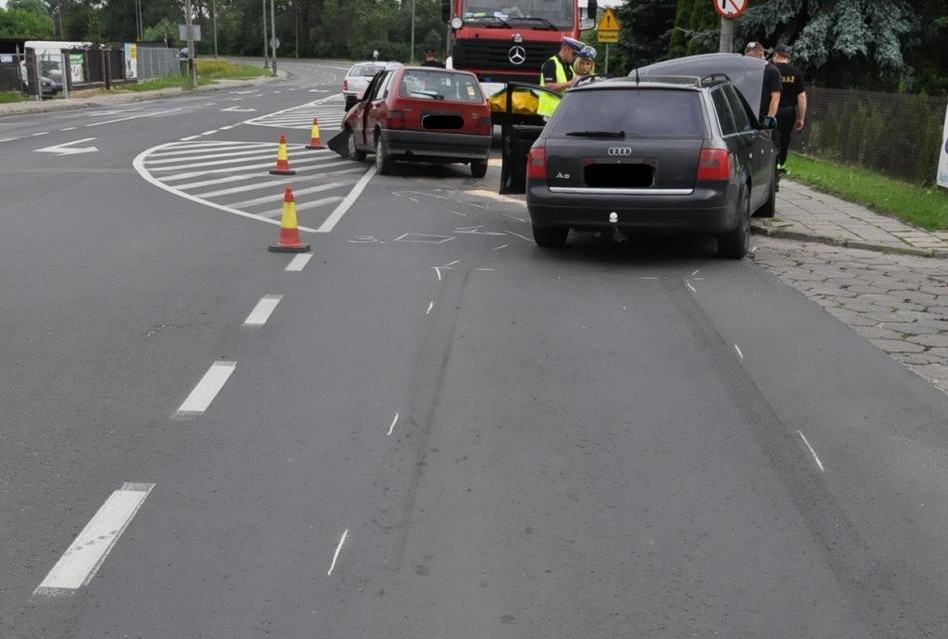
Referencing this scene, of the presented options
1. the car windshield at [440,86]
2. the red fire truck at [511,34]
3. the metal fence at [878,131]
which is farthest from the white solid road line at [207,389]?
the red fire truck at [511,34]

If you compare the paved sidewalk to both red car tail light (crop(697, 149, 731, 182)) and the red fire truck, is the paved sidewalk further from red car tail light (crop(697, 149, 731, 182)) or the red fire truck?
the red fire truck

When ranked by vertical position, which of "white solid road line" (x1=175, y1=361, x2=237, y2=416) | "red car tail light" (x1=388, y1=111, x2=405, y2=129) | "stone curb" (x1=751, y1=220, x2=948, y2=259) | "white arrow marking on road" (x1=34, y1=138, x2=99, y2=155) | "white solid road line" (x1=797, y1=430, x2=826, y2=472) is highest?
"red car tail light" (x1=388, y1=111, x2=405, y2=129)

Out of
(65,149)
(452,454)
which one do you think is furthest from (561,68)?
(452,454)

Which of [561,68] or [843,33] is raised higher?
[843,33]

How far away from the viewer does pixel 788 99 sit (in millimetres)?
16812

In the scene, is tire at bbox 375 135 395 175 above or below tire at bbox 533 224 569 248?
below

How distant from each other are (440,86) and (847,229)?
7.64 meters

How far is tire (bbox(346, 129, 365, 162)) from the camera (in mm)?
20391

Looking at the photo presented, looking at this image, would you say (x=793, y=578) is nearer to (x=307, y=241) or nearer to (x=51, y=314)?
(x=51, y=314)

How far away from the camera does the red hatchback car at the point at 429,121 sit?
1788 centimetres

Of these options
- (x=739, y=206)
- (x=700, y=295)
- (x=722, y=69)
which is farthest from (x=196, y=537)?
(x=722, y=69)

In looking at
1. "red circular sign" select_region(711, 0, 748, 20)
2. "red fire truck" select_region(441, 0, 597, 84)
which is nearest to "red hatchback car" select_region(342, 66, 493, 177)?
"red circular sign" select_region(711, 0, 748, 20)

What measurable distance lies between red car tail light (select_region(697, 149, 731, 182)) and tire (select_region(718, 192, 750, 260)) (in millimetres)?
533

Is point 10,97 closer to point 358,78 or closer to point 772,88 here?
point 358,78
